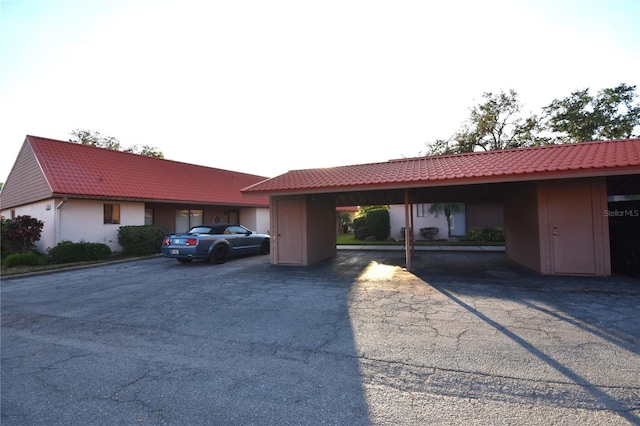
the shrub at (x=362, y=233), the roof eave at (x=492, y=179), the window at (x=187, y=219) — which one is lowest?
the shrub at (x=362, y=233)

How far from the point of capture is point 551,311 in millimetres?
5395

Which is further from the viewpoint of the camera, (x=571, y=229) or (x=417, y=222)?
(x=417, y=222)

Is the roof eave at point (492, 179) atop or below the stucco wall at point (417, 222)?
atop

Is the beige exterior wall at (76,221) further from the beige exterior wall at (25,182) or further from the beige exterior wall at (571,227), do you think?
the beige exterior wall at (571,227)

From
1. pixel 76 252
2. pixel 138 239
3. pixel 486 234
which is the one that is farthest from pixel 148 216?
pixel 486 234

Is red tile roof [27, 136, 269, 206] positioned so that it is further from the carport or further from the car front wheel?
the carport

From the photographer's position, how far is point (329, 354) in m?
3.94

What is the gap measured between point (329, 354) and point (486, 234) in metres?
18.3

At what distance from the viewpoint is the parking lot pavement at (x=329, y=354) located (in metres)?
2.78

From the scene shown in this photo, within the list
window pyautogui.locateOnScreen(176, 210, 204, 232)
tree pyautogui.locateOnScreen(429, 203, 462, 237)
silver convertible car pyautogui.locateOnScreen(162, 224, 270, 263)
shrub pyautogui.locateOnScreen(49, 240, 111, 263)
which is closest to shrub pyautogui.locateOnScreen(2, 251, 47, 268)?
shrub pyautogui.locateOnScreen(49, 240, 111, 263)

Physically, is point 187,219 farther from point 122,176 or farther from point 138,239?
point 138,239

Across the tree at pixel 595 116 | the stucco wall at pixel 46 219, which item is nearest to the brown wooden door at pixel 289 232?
the stucco wall at pixel 46 219

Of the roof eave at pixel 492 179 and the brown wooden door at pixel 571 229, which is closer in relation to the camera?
the roof eave at pixel 492 179

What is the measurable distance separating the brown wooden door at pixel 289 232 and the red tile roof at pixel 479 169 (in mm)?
935
